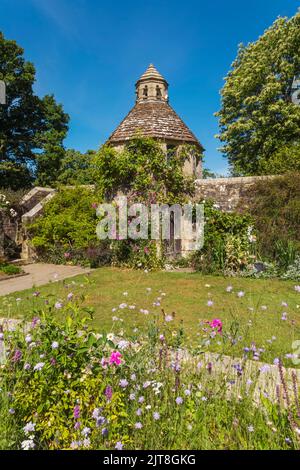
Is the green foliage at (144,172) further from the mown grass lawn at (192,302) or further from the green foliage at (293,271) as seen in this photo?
the green foliage at (293,271)

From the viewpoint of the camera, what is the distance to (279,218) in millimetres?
10047

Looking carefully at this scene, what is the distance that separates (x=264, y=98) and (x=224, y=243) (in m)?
13.7

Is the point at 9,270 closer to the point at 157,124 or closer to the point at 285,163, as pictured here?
the point at 157,124

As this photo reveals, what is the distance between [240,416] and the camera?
2.27 meters

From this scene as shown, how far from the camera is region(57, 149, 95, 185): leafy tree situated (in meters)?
25.1

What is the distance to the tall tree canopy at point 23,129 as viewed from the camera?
23.3 meters

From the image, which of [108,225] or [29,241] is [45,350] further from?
[29,241]

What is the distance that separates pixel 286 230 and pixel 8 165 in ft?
69.4

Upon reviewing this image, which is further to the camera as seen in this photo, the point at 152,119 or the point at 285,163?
the point at 152,119

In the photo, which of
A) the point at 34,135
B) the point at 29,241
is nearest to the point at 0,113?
the point at 34,135

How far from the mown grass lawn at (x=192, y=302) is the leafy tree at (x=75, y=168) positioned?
52.4 feet

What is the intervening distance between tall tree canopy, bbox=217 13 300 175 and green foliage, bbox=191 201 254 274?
26.7ft

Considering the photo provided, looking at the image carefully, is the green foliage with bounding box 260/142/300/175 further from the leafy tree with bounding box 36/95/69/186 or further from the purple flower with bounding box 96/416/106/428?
the leafy tree with bounding box 36/95/69/186

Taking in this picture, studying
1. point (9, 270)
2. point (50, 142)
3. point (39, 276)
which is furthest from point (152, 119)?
point (50, 142)
